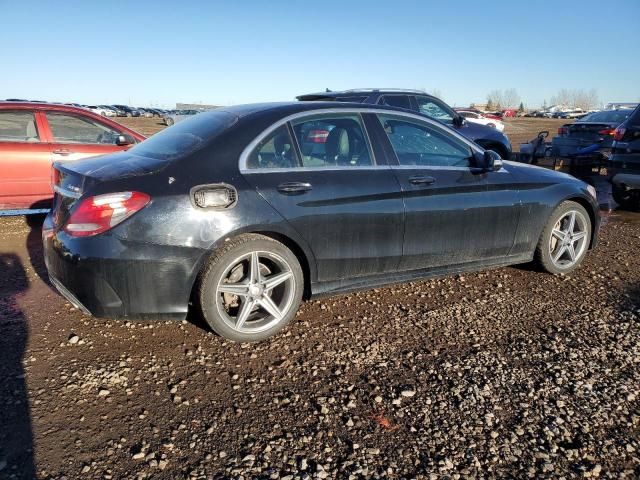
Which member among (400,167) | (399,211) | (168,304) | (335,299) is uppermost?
(400,167)

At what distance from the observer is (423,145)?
421cm

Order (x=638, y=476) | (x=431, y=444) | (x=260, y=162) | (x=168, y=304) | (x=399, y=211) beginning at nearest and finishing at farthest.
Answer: (x=638, y=476) → (x=431, y=444) → (x=168, y=304) → (x=260, y=162) → (x=399, y=211)

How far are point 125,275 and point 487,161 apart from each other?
3.02 meters

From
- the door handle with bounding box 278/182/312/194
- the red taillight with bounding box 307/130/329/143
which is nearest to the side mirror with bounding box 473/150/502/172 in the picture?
the red taillight with bounding box 307/130/329/143

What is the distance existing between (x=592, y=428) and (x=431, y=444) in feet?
2.81

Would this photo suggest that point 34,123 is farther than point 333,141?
Yes

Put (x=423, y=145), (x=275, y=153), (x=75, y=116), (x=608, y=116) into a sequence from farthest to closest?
(x=608, y=116) → (x=75, y=116) → (x=423, y=145) → (x=275, y=153)

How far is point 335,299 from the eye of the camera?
4.26 metres

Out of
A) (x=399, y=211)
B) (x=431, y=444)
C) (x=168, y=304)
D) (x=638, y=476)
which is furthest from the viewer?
(x=399, y=211)

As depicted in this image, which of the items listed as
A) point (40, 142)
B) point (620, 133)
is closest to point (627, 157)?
point (620, 133)

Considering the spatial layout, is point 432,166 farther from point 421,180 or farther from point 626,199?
point 626,199

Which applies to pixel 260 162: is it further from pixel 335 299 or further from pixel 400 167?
pixel 335 299

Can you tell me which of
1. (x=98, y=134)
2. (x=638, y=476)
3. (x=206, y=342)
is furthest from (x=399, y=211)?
(x=98, y=134)

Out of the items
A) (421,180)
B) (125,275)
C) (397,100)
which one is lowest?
(125,275)
